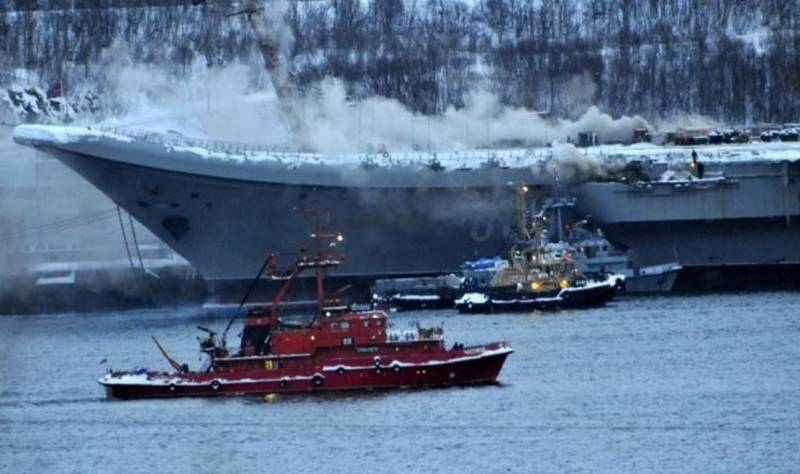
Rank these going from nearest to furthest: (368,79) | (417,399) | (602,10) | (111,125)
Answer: (417,399)
(111,125)
(368,79)
(602,10)

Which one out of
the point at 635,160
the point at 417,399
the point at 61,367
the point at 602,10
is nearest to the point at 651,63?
the point at 602,10

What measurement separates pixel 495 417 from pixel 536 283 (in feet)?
91.5

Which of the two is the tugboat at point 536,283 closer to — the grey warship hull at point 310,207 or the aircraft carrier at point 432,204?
the grey warship hull at point 310,207

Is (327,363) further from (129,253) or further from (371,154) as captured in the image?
(129,253)

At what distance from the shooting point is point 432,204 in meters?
86.9

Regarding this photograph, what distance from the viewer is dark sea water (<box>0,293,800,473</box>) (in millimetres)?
48406

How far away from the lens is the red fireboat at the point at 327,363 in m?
56.8

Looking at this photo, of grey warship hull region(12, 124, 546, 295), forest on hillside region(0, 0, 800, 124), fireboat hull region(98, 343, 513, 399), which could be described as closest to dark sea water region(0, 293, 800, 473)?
fireboat hull region(98, 343, 513, 399)

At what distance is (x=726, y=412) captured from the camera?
52062 mm

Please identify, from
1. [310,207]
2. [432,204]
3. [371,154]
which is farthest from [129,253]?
[432,204]

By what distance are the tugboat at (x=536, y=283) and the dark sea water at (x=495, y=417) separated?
33.7ft

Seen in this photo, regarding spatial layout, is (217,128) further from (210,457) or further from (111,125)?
(210,457)

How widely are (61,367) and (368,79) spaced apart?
42.3 metres

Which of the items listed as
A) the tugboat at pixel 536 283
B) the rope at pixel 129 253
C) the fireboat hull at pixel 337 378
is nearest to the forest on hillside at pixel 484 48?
the rope at pixel 129 253
